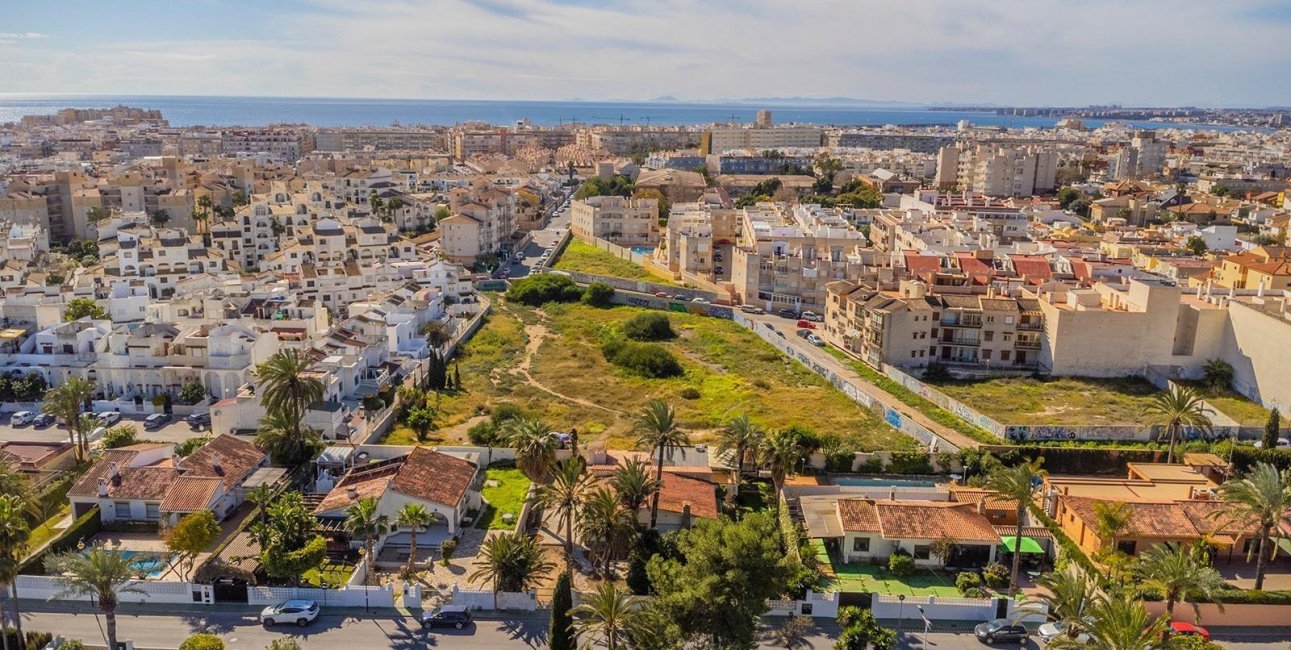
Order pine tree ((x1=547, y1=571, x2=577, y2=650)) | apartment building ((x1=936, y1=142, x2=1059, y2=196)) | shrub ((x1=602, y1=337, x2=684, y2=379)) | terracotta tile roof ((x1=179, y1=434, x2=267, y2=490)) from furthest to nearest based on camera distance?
apartment building ((x1=936, y1=142, x2=1059, y2=196)) < shrub ((x1=602, y1=337, x2=684, y2=379)) < terracotta tile roof ((x1=179, y1=434, x2=267, y2=490)) < pine tree ((x1=547, y1=571, x2=577, y2=650))

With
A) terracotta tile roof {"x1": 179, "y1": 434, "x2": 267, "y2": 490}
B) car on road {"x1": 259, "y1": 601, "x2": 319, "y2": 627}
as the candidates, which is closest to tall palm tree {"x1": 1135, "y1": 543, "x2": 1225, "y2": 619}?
car on road {"x1": 259, "y1": 601, "x2": 319, "y2": 627}

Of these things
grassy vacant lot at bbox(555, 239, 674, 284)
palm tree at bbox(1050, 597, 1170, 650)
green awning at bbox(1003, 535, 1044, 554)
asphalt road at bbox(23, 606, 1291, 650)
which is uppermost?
palm tree at bbox(1050, 597, 1170, 650)

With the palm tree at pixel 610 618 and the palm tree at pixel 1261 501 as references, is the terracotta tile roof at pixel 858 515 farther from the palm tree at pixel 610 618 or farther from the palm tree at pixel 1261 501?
the palm tree at pixel 1261 501

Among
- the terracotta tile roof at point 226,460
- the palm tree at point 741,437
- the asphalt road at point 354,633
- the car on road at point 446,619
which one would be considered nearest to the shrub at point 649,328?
the palm tree at point 741,437

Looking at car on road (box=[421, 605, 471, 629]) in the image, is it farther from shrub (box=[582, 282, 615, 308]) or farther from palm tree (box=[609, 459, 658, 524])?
shrub (box=[582, 282, 615, 308])

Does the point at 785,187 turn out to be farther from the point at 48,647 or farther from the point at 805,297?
the point at 48,647

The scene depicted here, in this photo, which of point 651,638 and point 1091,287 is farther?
point 1091,287

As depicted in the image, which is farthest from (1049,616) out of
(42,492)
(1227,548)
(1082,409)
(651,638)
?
(42,492)
